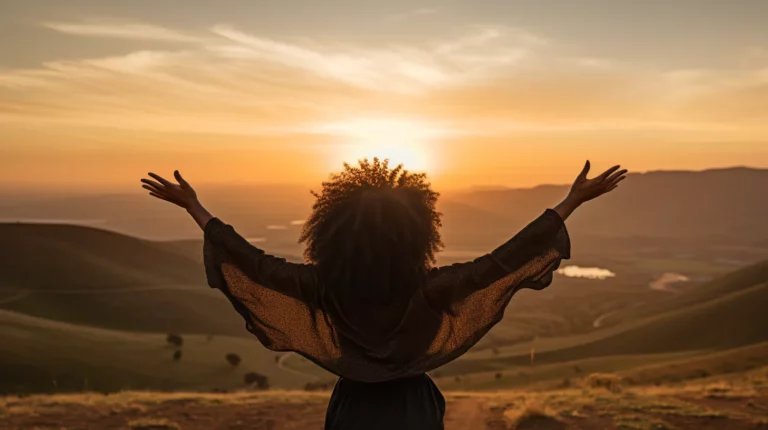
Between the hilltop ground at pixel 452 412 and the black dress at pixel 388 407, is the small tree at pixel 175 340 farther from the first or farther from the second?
the black dress at pixel 388 407

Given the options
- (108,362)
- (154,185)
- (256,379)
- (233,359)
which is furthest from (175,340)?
(154,185)

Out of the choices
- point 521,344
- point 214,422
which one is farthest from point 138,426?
point 521,344

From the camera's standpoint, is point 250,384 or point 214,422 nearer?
point 214,422

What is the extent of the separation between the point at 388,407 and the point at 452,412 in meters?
11.9

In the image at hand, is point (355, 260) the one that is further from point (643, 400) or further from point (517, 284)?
point (643, 400)

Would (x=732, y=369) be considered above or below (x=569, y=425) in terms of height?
below

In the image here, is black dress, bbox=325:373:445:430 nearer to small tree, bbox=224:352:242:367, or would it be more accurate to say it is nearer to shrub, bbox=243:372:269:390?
shrub, bbox=243:372:269:390

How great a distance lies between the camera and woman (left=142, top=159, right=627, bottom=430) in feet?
11.2

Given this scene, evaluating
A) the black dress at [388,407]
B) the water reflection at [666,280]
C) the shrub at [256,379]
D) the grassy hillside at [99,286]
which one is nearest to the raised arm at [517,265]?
the black dress at [388,407]

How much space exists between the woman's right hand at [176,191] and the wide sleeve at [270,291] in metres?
0.18

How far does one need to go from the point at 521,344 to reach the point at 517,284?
85.7 meters

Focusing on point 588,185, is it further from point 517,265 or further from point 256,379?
point 256,379

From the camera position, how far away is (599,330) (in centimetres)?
9431

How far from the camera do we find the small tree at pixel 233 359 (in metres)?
55.4
